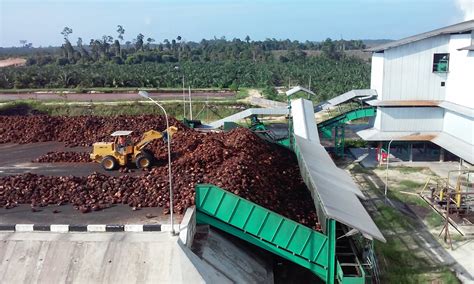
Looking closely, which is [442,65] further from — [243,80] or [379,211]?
[243,80]

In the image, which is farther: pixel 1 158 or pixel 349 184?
pixel 1 158

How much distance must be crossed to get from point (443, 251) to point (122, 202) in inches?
465

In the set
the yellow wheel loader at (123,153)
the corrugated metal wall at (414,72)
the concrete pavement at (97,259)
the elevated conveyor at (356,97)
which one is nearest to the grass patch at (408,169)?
the corrugated metal wall at (414,72)

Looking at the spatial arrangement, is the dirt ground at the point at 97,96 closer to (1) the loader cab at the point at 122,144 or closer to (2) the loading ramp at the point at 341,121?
(2) the loading ramp at the point at 341,121

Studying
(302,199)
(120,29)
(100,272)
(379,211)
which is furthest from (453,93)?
(120,29)

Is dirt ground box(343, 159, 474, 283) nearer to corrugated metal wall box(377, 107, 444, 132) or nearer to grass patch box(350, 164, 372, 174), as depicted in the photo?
grass patch box(350, 164, 372, 174)

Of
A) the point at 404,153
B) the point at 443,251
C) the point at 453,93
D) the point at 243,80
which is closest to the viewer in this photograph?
the point at 443,251

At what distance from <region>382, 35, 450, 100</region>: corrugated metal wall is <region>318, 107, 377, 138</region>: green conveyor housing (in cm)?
174

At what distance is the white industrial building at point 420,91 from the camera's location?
27.0 metres

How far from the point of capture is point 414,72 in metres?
27.9

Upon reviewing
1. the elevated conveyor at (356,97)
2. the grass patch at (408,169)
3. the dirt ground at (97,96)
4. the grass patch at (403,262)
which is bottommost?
the grass patch at (403,262)

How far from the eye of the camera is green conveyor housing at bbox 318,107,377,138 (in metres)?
29.7

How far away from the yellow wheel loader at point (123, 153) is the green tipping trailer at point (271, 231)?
5.46m

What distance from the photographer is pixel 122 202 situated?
15.9 metres
